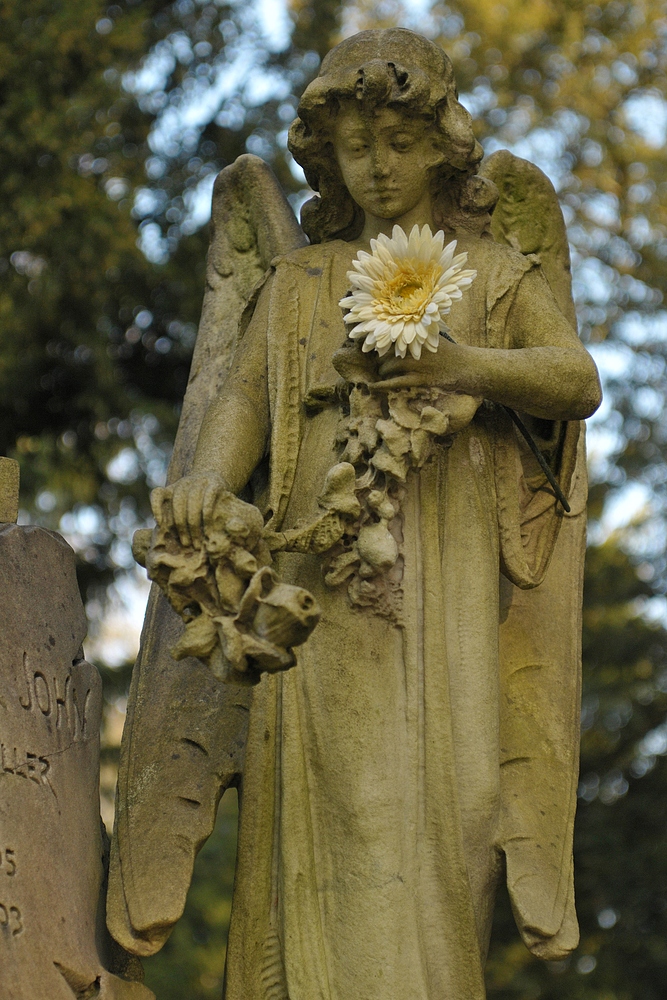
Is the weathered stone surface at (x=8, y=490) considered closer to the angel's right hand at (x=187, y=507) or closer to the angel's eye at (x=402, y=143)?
the angel's right hand at (x=187, y=507)

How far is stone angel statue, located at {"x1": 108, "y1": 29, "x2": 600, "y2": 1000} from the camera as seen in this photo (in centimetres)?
332

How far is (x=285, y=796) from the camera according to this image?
3420 mm

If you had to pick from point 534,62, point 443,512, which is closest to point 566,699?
point 443,512

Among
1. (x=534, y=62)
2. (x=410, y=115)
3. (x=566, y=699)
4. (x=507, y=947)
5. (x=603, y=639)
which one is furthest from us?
(x=534, y=62)

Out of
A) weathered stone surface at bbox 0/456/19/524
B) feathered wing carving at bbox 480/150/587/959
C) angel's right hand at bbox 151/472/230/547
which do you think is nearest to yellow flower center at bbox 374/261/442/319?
angel's right hand at bbox 151/472/230/547

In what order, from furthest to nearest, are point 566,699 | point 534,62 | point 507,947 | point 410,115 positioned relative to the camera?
point 534,62 < point 507,947 < point 566,699 < point 410,115

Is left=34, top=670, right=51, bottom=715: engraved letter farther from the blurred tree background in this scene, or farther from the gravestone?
the blurred tree background

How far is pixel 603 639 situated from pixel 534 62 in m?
4.72

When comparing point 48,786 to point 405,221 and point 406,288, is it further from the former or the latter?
point 405,221

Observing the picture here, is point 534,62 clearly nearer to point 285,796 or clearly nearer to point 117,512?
point 117,512

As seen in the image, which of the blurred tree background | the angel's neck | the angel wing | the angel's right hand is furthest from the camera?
the blurred tree background

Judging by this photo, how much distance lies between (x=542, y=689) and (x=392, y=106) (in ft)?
4.73

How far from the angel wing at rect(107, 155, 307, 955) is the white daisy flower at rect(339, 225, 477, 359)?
0.65 m

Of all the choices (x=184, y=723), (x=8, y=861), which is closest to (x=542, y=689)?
(x=184, y=723)
